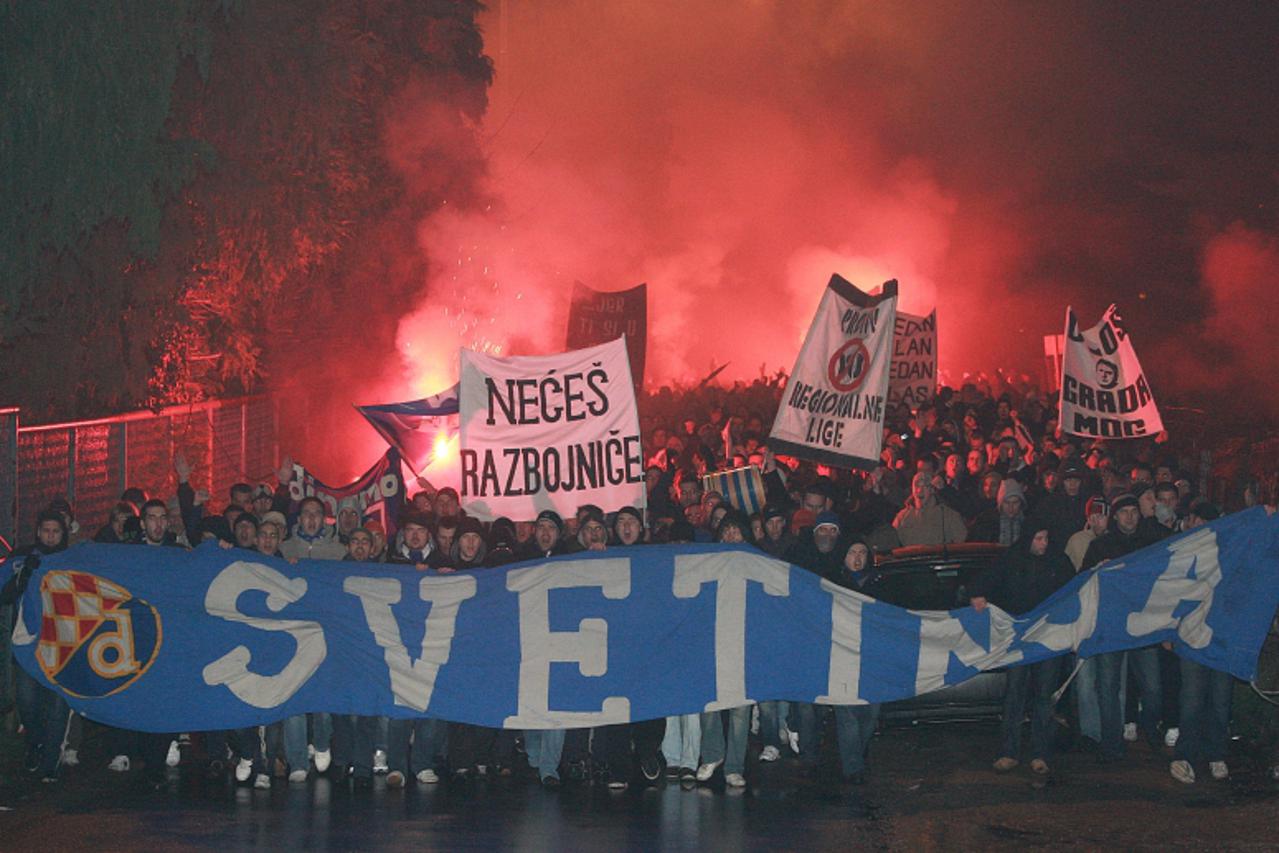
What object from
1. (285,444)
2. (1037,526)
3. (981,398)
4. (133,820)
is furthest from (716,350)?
(133,820)

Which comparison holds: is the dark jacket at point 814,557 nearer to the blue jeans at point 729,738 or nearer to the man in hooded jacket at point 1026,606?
the man in hooded jacket at point 1026,606

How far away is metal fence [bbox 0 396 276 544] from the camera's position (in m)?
15.9

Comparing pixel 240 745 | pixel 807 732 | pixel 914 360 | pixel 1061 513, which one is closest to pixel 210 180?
pixel 240 745

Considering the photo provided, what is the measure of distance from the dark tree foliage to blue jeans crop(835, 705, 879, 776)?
7.52m

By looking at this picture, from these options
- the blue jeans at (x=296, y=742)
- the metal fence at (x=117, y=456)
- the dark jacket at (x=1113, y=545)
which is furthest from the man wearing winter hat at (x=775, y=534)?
the metal fence at (x=117, y=456)

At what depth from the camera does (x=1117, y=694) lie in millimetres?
11758

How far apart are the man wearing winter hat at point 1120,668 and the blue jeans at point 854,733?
Answer: 159 centimetres

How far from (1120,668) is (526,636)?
3891 mm

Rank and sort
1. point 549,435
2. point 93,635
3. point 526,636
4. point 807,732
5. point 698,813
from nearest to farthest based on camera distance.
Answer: point 698,813 → point 93,635 → point 526,636 → point 807,732 → point 549,435

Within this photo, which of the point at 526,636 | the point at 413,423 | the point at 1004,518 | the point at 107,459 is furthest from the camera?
the point at 107,459

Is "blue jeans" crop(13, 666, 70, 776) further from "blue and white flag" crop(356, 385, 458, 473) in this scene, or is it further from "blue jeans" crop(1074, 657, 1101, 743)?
"blue jeans" crop(1074, 657, 1101, 743)

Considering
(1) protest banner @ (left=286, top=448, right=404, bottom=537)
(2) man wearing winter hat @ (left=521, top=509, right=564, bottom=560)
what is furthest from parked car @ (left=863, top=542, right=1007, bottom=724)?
(1) protest banner @ (left=286, top=448, right=404, bottom=537)

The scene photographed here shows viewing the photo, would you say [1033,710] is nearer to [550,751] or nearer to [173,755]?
[550,751]

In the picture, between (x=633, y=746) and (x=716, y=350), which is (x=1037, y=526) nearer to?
(x=633, y=746)
